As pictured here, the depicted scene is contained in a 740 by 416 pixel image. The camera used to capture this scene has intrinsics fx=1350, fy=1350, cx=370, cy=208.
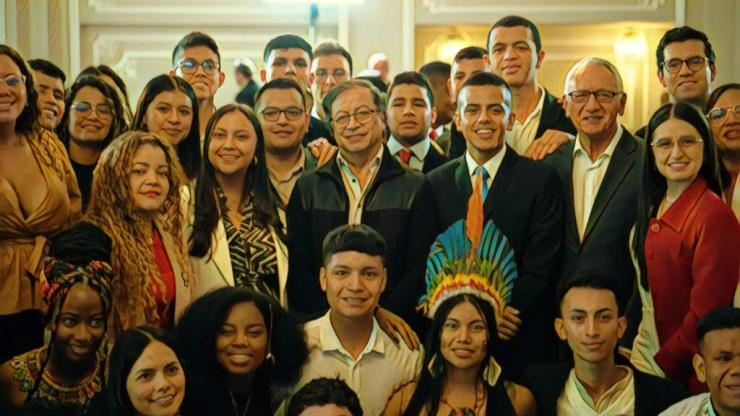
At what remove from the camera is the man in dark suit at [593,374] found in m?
4.07

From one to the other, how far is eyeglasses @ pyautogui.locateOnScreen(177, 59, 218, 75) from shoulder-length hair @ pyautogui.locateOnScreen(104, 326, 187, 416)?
67.6 inches

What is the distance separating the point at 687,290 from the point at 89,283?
1.85 meters

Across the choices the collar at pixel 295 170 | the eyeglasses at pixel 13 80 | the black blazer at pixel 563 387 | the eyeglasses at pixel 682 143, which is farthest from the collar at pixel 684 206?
the eyeglasses at pixel 13 80

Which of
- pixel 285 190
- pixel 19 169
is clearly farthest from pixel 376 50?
pixel 19 169

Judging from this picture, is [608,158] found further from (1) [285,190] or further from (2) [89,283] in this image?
(2) [89,283]

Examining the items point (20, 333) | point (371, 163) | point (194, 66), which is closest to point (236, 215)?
point (371, 163)

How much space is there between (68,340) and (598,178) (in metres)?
1.81

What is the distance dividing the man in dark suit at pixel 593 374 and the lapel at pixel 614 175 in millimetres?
314

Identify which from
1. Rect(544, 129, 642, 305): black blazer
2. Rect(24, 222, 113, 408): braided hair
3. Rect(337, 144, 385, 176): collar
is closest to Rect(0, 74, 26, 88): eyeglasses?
Rect(24, 222, 113, 408): braided hair

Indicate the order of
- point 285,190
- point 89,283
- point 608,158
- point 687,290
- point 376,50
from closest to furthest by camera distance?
point 89,283
point 687,290
point 608,158
point 285,190
point 376,50

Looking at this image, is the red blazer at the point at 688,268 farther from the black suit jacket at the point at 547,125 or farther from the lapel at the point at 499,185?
the black suit jacket at the point at 547,125

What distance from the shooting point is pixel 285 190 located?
4.85 m

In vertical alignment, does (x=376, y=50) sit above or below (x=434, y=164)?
above

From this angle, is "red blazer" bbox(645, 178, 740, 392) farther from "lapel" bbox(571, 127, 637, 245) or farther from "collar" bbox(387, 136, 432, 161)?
"collar" bbox(387, 136, 432, 161)
